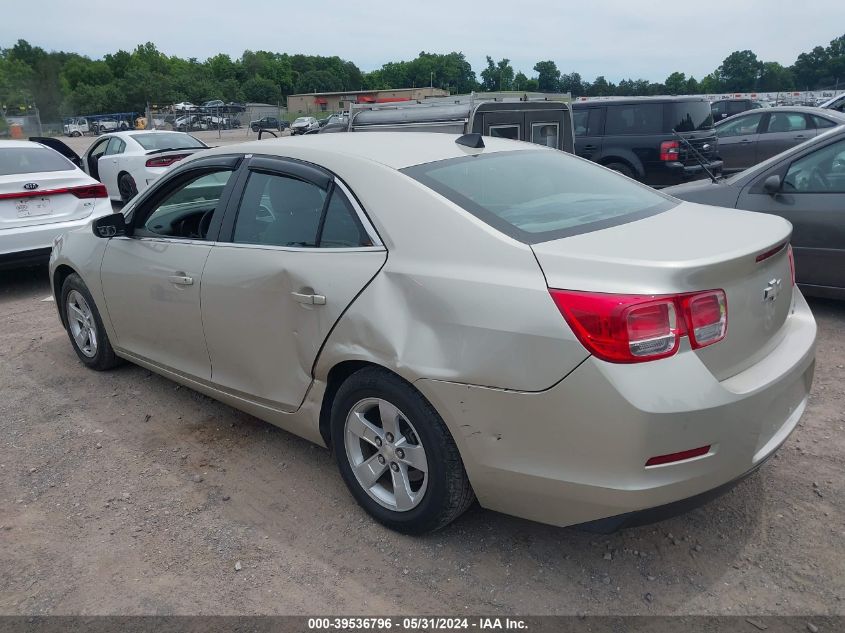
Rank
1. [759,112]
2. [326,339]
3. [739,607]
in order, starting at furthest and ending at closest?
[759,112]
[326,339]
[739,607]

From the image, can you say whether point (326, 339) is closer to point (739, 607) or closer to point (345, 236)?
point (345, 236)

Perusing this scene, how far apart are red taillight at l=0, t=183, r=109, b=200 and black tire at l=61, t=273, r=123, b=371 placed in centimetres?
264

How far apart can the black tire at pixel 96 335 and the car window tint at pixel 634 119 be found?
28.5ft

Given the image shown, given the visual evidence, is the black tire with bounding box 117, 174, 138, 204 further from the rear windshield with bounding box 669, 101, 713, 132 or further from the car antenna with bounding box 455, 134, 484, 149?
the car antenna with bounding box 455, 134, 484, 149

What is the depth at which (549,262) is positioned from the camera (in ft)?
7.83

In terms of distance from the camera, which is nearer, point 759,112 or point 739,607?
point 739,607

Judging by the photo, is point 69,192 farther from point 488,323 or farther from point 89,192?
point 488,323

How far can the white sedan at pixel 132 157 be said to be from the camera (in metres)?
11.8

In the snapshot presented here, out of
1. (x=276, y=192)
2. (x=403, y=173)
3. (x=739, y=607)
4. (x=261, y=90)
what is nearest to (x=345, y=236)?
(x=403, y=173)

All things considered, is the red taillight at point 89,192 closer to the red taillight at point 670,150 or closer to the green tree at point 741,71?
the red taillight at point 670,150

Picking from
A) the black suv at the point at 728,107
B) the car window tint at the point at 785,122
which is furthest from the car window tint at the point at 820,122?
the black suv at the point at 728,107

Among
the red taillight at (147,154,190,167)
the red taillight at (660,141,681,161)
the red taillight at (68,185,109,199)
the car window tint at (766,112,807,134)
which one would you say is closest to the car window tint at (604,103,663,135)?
the red taillight at (660,141,681,161)

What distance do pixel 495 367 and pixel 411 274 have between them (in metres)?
0.53

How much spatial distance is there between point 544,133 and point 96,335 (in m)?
5.38
